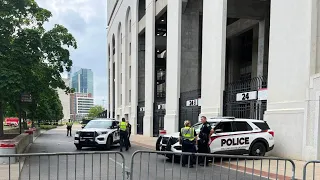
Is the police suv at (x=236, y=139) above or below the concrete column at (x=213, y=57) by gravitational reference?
Answer: below

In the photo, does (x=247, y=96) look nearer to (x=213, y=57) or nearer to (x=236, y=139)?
(x=213, y=57)

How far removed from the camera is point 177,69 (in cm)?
2466

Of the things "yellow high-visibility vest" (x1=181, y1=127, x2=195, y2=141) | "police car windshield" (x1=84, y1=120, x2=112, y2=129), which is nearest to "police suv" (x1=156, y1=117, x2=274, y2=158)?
"yellow high-visibility vest" (x1=181, y1=127, x2=195, y2=141)

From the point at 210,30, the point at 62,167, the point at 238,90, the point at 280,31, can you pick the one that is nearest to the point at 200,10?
the point at 210,30

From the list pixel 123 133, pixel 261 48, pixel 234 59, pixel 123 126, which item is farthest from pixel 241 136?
pixel 234 59

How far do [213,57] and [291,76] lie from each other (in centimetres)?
632

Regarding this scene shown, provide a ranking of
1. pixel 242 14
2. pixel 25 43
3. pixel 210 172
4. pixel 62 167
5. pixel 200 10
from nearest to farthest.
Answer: pixel 210 172 → pixel 62 167 → pixel 25 43 → pixel 242 14 → pixel 200 10

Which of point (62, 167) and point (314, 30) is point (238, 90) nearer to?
point (314, 30)

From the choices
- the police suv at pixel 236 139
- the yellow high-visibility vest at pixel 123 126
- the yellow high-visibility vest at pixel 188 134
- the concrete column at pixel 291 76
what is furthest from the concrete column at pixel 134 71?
the yellow high-visibility vest at pixel 188 134

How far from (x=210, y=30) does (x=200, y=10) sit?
765 cm

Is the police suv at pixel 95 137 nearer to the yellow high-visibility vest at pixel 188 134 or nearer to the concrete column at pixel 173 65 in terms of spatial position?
the yellow high-visibility vest at pixel 188 134

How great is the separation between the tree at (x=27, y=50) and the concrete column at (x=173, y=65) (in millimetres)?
9612

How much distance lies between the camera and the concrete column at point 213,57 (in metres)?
18.2

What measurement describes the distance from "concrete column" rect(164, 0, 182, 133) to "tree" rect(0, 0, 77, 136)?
9.61 metres
